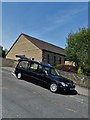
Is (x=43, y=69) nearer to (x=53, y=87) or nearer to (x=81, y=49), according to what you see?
(x=53, y=87)

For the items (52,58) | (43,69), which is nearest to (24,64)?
(43,69)

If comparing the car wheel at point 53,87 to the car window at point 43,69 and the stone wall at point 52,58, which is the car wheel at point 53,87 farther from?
the stone wall at point 52,58

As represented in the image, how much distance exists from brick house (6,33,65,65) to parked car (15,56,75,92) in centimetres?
2273

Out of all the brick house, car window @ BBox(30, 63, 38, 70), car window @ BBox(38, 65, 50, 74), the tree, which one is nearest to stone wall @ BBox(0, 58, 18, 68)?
the tree

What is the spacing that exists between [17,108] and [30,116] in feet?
3.12

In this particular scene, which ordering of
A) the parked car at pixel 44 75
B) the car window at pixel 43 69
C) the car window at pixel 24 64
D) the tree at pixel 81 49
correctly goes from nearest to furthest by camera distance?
the parked car at pixel 44 75, the car window at pixel 43 69, the car window at pixel 24 64, the tree at pixel 81 49

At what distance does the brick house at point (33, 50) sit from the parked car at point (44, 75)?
895 inches

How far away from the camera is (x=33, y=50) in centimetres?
4066

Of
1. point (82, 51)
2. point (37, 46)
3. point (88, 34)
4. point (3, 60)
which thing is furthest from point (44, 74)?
point (37, 46)

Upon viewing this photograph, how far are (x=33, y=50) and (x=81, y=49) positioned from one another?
1730 centimetres

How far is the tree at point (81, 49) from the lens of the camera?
22.2m

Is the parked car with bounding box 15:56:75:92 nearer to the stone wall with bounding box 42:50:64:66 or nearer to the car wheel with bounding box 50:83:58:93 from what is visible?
the car wheel with bounding box 50:83:58:93

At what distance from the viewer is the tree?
22.2 meters

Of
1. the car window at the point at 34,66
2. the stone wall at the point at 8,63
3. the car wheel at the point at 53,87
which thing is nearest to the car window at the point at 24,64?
the car window at the point at 34,66
